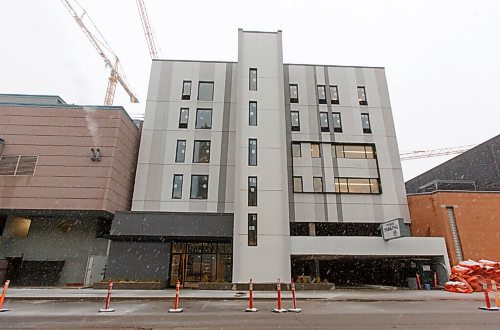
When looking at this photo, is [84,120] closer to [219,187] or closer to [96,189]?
[96,189]

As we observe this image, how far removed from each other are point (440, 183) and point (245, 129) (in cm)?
2704

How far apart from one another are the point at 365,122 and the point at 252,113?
1253 centimetres

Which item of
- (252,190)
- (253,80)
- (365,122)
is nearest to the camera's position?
(252,190)

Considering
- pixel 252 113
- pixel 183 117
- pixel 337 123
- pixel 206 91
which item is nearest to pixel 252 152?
pixel 252 113

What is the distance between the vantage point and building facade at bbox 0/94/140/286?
23.6m

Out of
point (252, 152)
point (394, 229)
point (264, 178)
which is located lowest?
point (394, 229)

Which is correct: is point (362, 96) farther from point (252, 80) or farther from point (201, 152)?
point (201, 152)

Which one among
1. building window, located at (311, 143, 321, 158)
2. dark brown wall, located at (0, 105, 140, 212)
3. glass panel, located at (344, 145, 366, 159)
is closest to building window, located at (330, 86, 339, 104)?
glass panel, located at (344, 145, 366, 159)

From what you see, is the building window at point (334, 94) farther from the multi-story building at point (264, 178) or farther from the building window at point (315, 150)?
the building window at point (315, 150)

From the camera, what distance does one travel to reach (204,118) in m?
29.8

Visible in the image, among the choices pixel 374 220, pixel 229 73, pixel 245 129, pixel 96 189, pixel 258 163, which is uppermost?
pixel 229 73

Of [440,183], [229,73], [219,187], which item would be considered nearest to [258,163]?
[219,187]

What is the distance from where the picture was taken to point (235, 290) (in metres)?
20.7

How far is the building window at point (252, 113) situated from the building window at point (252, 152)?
1.70 metres
